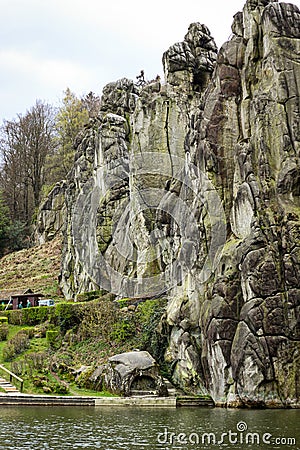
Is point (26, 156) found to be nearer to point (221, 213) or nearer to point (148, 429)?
point (221, 213)

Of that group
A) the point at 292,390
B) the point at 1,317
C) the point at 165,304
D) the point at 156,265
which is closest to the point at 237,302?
the point at 292,390

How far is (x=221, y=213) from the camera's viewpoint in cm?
3881

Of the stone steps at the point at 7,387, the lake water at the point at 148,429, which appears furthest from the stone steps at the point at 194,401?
the stone steps at the point at 7,387

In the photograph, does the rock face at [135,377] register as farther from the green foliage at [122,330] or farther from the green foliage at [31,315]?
the green foliage at [31,315]

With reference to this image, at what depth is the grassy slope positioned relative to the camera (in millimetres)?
66250

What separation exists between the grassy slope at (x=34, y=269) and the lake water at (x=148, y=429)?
33.4 meters

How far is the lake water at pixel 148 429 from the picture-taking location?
20.5 meters

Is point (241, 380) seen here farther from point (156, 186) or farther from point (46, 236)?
point (46, 236)

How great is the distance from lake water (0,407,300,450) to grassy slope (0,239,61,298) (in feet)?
110

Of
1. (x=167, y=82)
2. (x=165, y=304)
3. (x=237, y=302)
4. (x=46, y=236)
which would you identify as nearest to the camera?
(x=237, y=302)

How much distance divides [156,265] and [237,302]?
1444 centimetres

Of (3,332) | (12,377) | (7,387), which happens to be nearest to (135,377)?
(7,387)

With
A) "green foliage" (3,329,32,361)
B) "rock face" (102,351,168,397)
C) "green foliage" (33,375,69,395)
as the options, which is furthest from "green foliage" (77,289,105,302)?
"rock face" (102,351,168,397)

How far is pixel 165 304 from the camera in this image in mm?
42844
